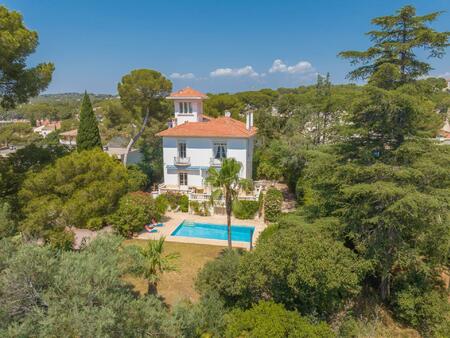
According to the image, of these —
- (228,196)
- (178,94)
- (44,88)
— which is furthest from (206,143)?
(44,88)

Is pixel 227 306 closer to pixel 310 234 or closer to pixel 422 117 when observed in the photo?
pixel 310 234

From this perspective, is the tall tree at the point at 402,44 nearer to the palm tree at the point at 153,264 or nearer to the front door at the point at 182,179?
the palm tree at the point at 153,264

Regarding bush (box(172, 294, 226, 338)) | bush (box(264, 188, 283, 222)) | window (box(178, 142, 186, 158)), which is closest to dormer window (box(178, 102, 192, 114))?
window (box(178, 142, 186, 158))

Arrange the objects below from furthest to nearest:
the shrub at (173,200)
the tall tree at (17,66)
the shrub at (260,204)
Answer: the shrub at (173,200) → the shrub at (260,204) → the tall tree at (17,66)

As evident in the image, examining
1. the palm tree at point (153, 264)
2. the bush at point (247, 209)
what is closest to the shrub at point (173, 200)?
the bush at point (247, 209)

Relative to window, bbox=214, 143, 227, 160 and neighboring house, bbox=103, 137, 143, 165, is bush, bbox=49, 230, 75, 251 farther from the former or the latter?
neighboring house, bbox=103, 137, 143, 165
